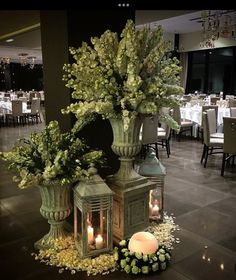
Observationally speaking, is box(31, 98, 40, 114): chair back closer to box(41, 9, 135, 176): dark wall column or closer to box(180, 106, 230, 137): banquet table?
box(180, 106, 230, 137): banquet table

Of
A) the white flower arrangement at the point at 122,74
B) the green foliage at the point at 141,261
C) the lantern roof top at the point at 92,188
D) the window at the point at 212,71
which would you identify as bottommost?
the green foliage at the point at 141,261

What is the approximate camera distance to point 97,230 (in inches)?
95.2

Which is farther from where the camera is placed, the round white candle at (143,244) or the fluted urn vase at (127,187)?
the fluted urn vase at (127,187)

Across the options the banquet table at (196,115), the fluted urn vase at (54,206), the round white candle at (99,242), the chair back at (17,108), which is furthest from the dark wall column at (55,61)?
the chair back at (17,108)

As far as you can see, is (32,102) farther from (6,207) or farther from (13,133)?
(6,207)

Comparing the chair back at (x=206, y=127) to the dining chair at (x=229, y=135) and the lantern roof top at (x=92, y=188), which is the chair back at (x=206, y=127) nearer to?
the dining chair at (x=229, y=135)

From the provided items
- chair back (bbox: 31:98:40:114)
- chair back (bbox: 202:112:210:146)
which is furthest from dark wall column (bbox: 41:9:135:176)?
chair back (bbox: 31:98:40:114)

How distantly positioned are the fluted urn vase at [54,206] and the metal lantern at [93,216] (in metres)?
0.10

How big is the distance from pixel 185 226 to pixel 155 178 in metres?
0.54

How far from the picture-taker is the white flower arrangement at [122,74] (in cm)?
217

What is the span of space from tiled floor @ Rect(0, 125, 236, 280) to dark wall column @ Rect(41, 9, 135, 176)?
90 cm

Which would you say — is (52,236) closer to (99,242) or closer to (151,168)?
(99,242)

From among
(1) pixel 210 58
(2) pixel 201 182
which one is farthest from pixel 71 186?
(1) pixel 210 58

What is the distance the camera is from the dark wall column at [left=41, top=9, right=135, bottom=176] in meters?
2.54
